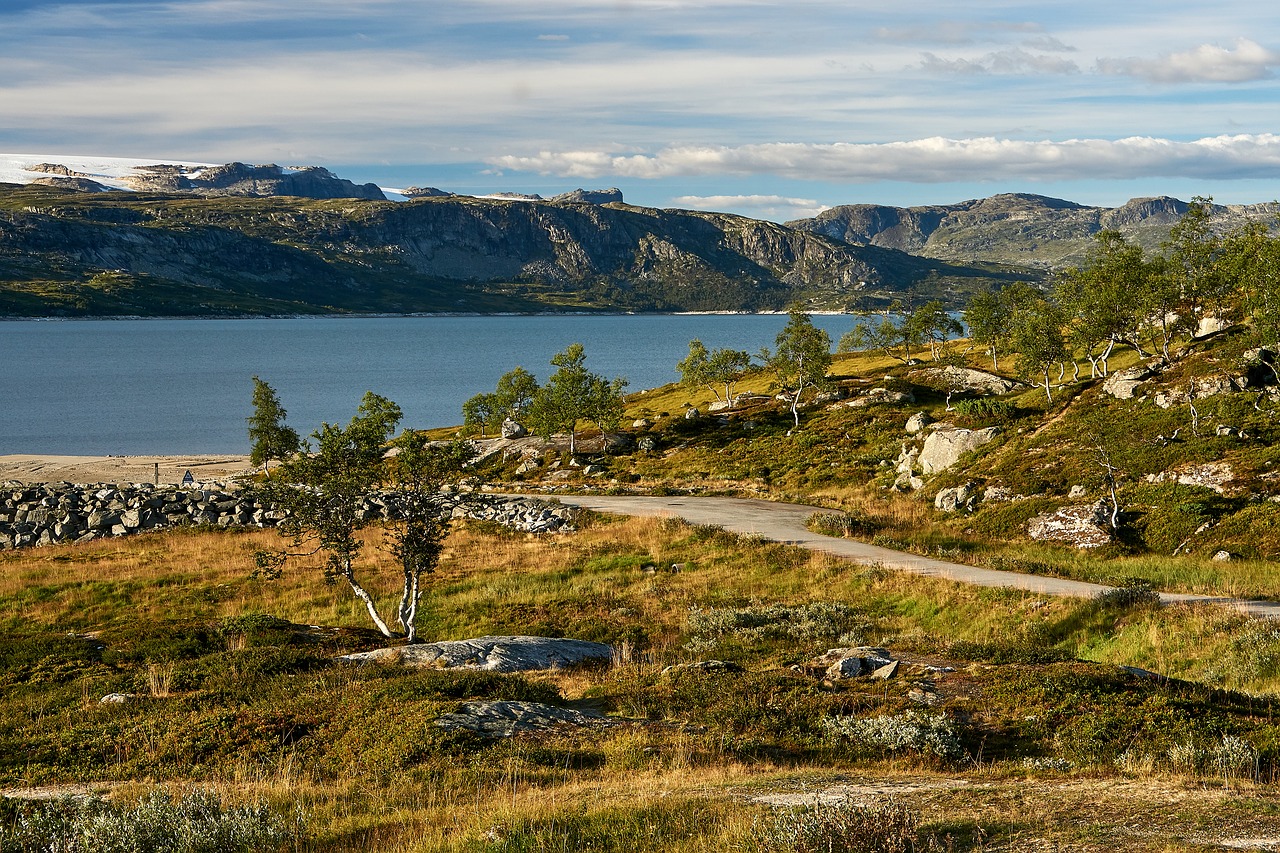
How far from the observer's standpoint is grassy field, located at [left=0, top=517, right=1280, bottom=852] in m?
11.2

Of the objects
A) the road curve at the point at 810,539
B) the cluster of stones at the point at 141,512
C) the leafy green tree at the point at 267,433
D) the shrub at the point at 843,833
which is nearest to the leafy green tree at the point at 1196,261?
the road curve at the point at 810,539

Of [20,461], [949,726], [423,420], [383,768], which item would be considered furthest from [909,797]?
[423,420]

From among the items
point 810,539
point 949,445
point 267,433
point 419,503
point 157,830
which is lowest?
point 267,433

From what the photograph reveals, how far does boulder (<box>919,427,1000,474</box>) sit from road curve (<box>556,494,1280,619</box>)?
9.31 m

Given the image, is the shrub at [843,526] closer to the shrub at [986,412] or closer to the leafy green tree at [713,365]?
the shrub at [986,412]

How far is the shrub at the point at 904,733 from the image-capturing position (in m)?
15.4

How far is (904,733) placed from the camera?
15.9 meters

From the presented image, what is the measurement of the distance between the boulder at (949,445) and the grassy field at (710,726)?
24.9 meters

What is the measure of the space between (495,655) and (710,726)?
8354 millimetres

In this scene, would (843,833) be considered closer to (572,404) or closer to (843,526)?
(843,526)

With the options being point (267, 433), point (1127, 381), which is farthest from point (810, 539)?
point (267, 433)

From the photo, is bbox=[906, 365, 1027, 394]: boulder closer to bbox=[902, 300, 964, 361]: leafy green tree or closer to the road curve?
bbox=[902, 300, 964, 361]: leafy green tree

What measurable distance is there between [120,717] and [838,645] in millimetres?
18418

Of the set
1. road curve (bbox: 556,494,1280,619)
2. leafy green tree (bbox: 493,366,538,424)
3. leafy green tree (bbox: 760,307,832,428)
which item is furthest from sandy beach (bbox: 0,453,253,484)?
leafy green tree (bbox: 760,307,832,428)
